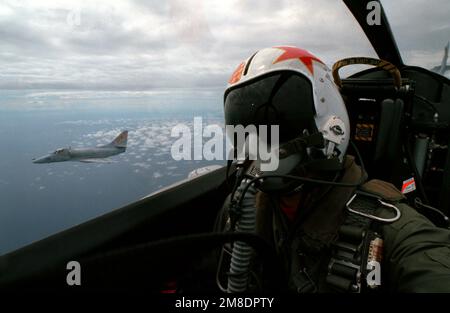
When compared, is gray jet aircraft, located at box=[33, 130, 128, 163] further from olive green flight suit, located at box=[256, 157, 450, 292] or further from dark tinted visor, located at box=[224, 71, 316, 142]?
olive green flight suit, located at box=[256, 157, 450, 292]

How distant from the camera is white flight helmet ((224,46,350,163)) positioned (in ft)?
3.13

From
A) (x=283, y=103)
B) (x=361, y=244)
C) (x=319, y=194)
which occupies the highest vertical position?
(x=283, y=103)

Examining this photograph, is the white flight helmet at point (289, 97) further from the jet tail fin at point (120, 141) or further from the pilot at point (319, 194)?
the jet tail fin at point (120, 141)

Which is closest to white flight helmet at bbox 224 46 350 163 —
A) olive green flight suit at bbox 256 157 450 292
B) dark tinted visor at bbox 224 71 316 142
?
dark tinted visor at bbox 224 71 316 142

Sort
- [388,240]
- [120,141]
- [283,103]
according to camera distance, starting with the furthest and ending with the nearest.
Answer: [120,141], [283,103], [388,240]

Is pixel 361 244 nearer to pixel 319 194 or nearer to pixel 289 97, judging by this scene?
pixel 319 194

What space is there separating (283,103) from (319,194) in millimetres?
350

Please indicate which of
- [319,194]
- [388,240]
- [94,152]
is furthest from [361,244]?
[94,152]

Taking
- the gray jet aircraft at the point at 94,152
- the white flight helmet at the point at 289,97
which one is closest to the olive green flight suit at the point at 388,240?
the white flight helmet at the point at 289,97

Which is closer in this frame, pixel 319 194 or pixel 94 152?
pixel 319 194

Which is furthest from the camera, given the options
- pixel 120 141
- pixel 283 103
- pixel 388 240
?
pixel 120 141

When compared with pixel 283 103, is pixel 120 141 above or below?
below

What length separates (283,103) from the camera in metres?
0.95

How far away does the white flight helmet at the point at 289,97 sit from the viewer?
95 centimetres
